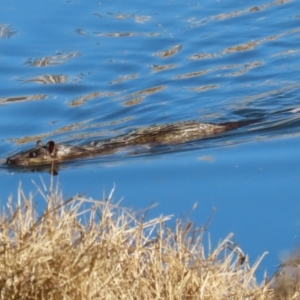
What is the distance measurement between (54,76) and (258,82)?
242cm

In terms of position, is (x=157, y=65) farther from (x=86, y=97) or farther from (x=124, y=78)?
(x=86, y=97)

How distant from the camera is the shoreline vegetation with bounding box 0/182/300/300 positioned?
490 cm

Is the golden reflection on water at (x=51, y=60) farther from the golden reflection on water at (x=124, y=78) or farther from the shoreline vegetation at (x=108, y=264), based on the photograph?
the shoreline vegetation at (x=108, y=264)

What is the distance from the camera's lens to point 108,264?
16.7 ft

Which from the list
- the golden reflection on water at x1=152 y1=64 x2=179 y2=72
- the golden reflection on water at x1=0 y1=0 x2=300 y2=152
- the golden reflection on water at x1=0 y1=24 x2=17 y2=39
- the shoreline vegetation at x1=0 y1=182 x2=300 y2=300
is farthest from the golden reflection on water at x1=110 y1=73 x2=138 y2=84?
the shoreline vegetation at x1=0 y1=182 x2=300 y2=300

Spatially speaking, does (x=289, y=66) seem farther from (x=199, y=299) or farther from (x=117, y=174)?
(x=199, y=299)

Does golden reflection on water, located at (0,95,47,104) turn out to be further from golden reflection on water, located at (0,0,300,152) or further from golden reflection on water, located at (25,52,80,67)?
golden reflection on water, located at (25,52,80,67)

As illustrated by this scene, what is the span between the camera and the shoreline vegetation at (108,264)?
16.1 ft

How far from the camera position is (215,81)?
11727mm

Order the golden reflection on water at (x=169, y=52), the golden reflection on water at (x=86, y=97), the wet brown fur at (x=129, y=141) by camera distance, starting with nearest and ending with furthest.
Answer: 1. the wet brown fur at (x=129, y=141)
2. the golden reflection on water at (x=86, y=97)
3. the golden reflection on water at (x=169, y=52)

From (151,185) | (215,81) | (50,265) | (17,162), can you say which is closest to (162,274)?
(50,265)

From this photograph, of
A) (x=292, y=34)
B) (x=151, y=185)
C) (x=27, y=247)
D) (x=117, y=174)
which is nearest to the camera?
(x=27, y=247)

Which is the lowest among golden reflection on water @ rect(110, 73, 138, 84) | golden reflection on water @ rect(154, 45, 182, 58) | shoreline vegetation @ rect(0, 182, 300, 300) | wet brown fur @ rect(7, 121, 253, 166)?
shoreline vegetation @ rect(0, 182, 300, 300)

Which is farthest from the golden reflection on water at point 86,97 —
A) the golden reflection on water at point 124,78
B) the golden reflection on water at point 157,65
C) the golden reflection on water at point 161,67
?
the golden reflection on water at point 161,67
